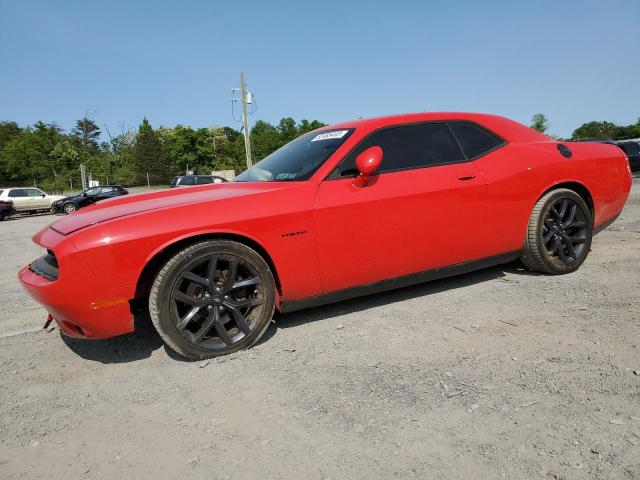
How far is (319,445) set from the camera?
1.74 meters

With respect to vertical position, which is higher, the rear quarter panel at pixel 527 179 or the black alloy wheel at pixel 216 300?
the rear quarter panel at pixel 527 179

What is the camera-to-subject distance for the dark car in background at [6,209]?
65.2ft

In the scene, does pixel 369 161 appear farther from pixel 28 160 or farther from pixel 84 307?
pixel 28 160

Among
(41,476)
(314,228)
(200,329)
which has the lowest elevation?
(41,476)

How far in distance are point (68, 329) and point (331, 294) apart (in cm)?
162

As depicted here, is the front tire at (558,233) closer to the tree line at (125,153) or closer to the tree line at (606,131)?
the tree line at (125,153)

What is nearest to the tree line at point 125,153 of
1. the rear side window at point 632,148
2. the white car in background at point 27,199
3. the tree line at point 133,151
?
the tree line at point 133,151

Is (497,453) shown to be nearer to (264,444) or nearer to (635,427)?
(635,427)

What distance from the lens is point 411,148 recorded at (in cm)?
325

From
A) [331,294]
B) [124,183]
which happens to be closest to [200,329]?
[331,294]

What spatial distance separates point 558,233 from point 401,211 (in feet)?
5.54

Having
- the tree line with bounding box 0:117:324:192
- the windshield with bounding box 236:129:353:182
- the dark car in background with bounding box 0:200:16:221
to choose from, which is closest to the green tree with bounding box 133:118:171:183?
the tree line with bounding box 0:117:324:192

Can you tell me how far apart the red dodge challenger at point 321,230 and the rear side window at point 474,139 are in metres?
0.02

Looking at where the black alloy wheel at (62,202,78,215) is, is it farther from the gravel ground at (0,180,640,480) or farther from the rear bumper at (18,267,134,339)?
the rear bumper at (18,267,134,339)
